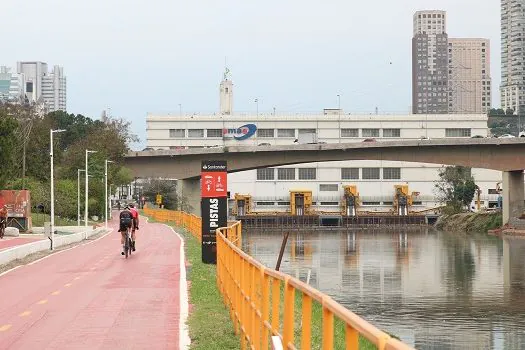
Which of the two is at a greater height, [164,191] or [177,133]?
[177,133]

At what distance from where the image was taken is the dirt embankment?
10456 cm

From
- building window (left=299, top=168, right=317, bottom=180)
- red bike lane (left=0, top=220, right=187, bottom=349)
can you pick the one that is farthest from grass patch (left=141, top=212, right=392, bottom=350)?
Result: building window (left=299, top=168, right=317, bottom=180)

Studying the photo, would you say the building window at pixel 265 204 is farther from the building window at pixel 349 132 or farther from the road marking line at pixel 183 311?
the road marking line at pixel 183 311

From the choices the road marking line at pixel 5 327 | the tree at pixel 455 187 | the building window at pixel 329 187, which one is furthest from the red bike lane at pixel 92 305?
the building window at pixel 329 187

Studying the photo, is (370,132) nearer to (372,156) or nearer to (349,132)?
(349,132)

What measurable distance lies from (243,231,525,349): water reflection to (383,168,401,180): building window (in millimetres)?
69032

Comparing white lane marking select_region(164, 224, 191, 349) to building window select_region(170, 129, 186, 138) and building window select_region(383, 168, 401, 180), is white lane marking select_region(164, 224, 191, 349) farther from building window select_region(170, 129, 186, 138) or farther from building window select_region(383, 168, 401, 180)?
Answer: building window select_region(170, 129, 186, 138)

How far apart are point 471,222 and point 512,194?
18.4m

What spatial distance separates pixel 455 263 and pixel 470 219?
5761cm

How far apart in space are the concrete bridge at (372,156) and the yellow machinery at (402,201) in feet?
146

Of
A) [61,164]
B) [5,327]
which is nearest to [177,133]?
[61,164]

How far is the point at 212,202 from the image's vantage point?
31.9 m

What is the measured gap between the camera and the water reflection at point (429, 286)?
2677cm

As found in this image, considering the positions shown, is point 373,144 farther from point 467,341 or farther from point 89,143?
point 467,341
